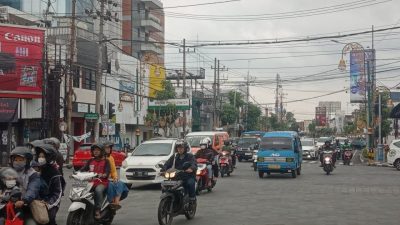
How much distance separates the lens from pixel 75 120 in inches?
1652

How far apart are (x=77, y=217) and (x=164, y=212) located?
6.49 feet

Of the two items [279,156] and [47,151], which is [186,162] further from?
[279,156]

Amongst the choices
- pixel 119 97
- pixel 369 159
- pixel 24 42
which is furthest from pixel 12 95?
pixel 369 159

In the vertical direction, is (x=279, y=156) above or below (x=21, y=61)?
below

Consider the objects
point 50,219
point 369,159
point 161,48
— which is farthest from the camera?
point 161,48

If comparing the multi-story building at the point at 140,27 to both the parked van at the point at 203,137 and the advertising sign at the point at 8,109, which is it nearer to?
the advertising sign at the point at 8,109

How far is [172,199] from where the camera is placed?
11.2 meters

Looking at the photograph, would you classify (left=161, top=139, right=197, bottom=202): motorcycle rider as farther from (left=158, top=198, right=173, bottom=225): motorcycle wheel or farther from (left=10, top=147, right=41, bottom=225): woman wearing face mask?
(left=10, top=147, right=41, bottom=225): woman wearing face mask

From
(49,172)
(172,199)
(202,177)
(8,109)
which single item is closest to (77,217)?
(49,172)

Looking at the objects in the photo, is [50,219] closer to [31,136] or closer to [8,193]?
[8,193]

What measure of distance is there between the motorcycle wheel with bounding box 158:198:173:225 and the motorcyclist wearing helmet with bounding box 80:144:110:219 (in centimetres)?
113

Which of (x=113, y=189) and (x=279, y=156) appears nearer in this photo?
(x=113, y=189)

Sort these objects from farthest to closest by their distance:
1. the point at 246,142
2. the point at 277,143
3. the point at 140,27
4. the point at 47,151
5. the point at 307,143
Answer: the point at 140,27, the point at 307,143, the point at 246,142, the point at 277,143, the point at 47,151

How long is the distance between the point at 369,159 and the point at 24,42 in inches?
971
